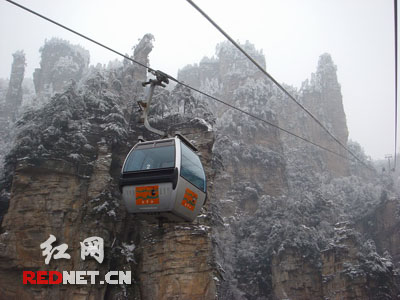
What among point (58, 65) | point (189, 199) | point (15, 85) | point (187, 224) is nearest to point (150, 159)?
point (189, 199)

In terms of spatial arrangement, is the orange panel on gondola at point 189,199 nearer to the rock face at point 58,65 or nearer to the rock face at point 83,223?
the rock face at point 83,223

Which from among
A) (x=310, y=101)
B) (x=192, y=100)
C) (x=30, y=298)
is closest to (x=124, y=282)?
(x=30, y=298)

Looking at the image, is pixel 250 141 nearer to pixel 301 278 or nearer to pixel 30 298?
pixel 301 278

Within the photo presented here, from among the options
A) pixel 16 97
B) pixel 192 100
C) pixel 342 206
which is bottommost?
pixel 342 206

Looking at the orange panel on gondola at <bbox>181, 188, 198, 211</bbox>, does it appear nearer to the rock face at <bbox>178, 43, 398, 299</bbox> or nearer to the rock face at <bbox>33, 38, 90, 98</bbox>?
the rock face at <bbox>178, 43, 398, 299</bbox>

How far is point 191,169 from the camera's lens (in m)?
8.56

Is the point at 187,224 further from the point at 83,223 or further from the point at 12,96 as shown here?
the point at 12,96

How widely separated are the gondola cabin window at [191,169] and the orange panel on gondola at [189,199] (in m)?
0.22

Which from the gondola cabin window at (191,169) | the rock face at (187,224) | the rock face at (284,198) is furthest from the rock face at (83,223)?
the gondola cabin window at (191,169)

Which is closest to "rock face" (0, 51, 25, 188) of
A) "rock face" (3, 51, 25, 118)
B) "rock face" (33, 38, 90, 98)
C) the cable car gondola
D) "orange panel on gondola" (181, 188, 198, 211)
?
"rock face" (3, 51, 25, 118)

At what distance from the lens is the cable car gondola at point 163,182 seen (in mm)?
8055

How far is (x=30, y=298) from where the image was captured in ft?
62.5

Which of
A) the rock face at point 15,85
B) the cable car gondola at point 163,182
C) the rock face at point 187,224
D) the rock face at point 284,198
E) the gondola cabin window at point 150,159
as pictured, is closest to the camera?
the cable car gondola at point 163,182

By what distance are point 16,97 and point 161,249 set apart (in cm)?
5069
